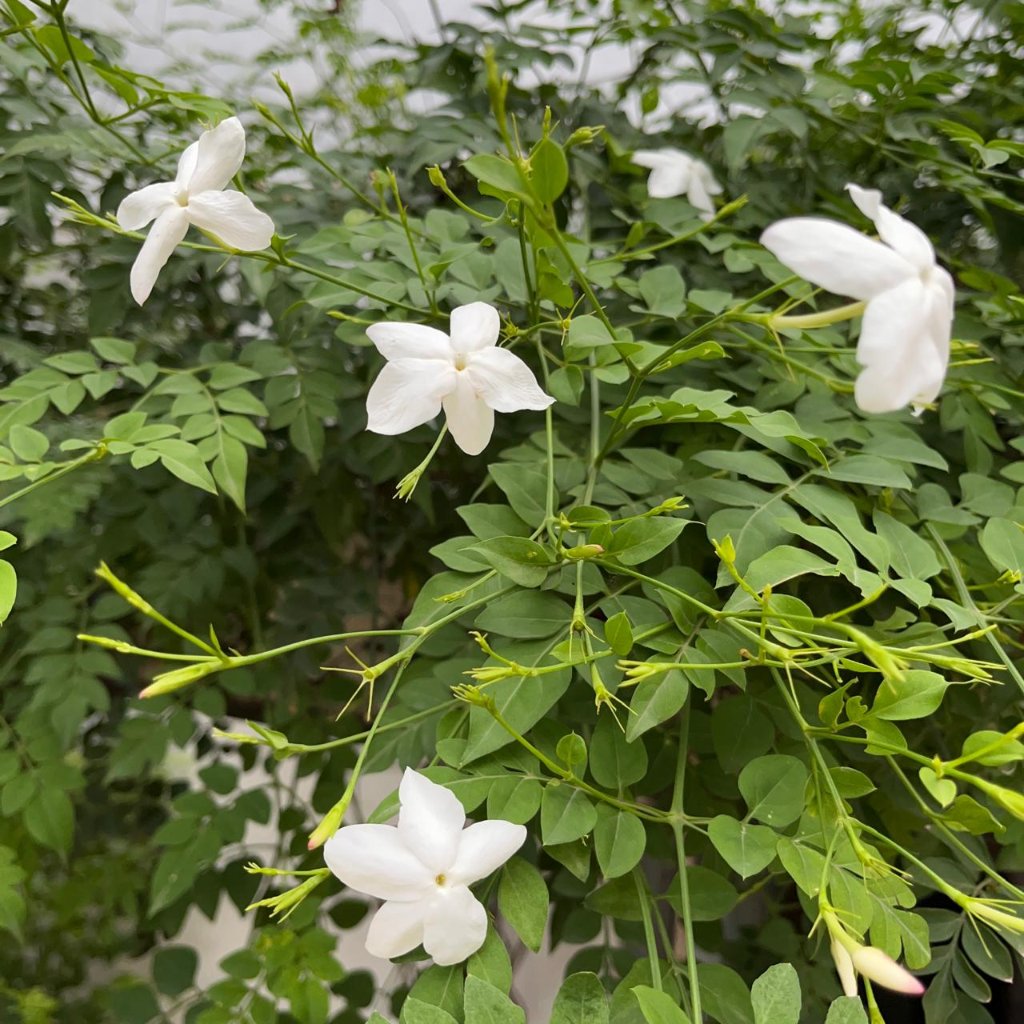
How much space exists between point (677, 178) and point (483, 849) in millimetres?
531

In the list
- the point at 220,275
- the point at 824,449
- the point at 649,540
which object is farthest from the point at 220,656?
the point at 220,275

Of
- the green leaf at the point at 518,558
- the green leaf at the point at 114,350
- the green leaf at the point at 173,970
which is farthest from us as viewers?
the green leaf at the point at 173,970

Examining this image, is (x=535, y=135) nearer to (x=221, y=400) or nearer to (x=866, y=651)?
(x=221, y=400)

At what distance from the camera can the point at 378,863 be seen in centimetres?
32

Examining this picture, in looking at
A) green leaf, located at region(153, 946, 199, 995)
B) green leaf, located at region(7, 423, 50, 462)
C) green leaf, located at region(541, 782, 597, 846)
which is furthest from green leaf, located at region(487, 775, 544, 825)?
green leaf, located at region(153, 946, 199, 995)

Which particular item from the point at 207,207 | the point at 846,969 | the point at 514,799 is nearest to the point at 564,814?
the point at 514,799

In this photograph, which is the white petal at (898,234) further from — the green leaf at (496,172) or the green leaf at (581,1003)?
the green leaf at (581,1003)

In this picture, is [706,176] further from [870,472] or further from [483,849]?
[483,849]

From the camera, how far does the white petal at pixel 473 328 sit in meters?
0.36

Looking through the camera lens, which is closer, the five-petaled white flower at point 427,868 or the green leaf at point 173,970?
the five-petaled white flower at point 427,868

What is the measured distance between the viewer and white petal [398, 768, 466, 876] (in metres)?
0.32

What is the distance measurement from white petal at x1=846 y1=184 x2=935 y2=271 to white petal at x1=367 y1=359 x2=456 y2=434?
0.18m

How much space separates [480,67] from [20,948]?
1074 mm

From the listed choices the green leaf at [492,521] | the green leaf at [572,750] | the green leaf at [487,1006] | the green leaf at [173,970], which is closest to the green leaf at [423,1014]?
the green leaf at [487,1006]
